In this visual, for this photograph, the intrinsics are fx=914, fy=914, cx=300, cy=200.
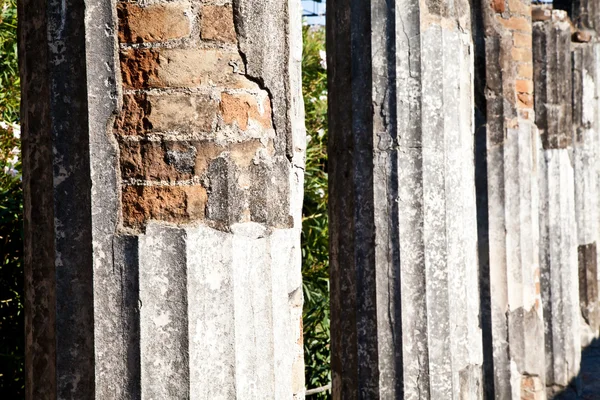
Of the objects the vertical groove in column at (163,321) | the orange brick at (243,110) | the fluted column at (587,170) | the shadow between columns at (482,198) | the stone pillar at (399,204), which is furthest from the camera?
the fluted column at (587,170)

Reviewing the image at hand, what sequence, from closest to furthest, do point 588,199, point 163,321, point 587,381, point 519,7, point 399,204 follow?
point 163,321, point 399,204, point 519,7, point 587,381, point 588,199

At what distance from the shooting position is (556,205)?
25.0 feet

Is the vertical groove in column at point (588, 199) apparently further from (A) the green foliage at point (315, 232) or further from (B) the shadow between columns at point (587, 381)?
(A) the green foliage at point (315, 232)

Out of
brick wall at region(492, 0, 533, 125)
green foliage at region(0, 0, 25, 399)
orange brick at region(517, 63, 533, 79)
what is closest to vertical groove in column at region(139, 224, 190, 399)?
green foliage at region(0, 0, 25, 399)

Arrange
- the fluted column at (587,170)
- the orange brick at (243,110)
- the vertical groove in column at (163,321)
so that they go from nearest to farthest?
the vertical groove in column at (163,321) < the orange brick at (243,110) < the fluted column at (587,170)

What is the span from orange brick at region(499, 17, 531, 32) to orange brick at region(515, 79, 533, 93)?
34 centimetres

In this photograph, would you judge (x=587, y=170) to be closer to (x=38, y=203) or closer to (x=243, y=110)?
(x=243, y=110)

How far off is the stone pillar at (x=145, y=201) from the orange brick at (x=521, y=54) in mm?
4186

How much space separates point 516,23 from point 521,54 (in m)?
0.21

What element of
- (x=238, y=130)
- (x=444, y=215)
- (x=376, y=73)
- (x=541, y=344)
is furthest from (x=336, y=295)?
(x=541, y=344)

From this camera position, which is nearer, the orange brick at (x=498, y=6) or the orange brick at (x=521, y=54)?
the orange brick at (x=498, y=6)

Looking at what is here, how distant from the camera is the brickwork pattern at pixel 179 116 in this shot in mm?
1953

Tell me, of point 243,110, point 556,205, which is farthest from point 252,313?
point 556,205

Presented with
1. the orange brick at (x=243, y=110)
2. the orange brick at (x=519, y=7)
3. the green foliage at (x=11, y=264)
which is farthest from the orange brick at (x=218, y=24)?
the orange brick at (x=519, y=7)
